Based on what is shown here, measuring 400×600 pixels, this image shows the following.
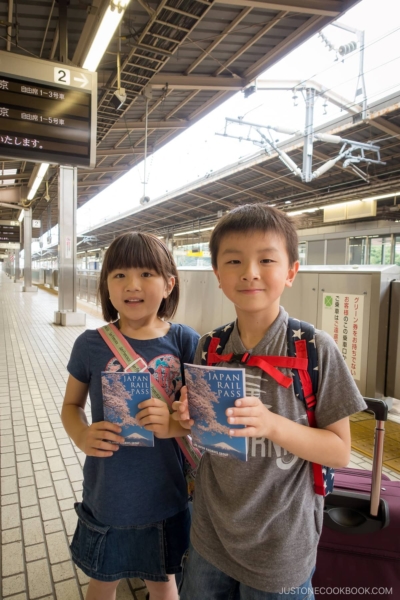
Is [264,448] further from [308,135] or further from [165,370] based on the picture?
[308,135]

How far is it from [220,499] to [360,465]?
2.28 m

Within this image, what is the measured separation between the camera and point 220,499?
92 cm

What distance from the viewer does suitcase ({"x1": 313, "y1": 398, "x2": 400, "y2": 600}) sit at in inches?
44.1

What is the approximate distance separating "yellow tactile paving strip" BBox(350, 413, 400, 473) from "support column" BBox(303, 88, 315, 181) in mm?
7468

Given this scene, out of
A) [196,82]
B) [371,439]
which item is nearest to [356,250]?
[196,82]

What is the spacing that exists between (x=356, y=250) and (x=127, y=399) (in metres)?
12.6

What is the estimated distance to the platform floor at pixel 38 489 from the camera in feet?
5.75

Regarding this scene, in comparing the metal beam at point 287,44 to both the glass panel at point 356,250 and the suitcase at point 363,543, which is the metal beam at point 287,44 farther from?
the glass panel at point 356,250

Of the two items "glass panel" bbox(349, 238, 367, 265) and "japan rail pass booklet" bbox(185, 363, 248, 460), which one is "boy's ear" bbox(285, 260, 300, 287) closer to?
"japan rail pass booklet" bbox(185, 363, 248, 460)

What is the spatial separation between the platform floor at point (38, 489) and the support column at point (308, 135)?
7683mm

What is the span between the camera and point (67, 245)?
916 centimetres

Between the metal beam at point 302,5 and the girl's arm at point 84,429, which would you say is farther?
the metal beam at point 302,5

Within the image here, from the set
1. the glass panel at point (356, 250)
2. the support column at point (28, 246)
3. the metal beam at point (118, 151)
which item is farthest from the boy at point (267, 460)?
the support column at point (28, 246)

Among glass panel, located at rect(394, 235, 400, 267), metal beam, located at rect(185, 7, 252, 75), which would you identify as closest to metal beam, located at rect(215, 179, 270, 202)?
glass panel, located at rect(394, 235, 400, 267)
